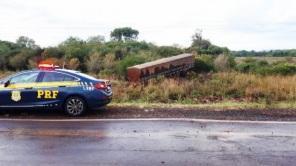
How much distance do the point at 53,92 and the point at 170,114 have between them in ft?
10.6

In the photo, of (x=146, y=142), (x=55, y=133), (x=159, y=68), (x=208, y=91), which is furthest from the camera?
(x=159, y=68)

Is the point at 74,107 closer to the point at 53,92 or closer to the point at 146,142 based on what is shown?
the point at 53,92

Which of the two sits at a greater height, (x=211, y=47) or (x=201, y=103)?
(x=211, y=47)

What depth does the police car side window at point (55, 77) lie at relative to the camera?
43.8 ft

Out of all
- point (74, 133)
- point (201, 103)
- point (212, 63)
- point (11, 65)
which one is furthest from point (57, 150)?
point (11, 65)

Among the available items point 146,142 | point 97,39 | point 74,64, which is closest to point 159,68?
point 74,64

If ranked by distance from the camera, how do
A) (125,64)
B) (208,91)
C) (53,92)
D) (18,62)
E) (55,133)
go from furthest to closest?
(18,62), (125,64), (208,91), (53,92), (55,133)

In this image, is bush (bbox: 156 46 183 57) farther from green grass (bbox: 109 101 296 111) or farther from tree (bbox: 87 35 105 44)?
green grass (bbox: 109 101 296 111)

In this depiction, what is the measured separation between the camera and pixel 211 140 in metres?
9.34

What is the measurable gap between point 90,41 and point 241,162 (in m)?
39.6

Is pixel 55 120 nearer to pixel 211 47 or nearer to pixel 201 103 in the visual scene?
pixel 201 103

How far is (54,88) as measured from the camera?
13.2 metres

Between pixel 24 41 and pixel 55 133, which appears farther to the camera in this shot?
pixel 24 41

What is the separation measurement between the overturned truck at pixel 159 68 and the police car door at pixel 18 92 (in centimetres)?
→ 775
